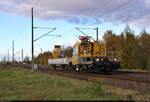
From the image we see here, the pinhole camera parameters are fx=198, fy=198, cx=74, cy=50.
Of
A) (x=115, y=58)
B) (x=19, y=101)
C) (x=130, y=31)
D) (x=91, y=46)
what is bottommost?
(x=19, y=101)

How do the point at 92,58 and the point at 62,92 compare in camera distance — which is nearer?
the point at 62,92

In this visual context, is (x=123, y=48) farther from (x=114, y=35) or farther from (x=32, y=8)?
(x=32, y=8)

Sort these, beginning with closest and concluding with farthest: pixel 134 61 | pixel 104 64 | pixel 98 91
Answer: pixel 98 91 < pixel 104 64 < pixel 134 61

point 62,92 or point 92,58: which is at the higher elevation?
point 92,58

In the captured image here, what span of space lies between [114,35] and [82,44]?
24790 millimetres

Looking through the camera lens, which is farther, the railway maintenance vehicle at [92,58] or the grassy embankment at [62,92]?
the railway maintenance vehicle at [92,58]

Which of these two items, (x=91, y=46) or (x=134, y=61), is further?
(x=134, y=61)

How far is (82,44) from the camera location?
23625mm

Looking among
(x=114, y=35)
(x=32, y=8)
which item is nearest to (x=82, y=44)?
(x=32, y=8)

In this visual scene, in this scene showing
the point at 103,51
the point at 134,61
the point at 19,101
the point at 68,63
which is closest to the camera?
the point at 19,101

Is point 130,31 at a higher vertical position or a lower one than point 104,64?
higher

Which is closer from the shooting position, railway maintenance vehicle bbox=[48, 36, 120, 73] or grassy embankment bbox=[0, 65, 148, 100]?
grassy embankment bbox=[0, 65, 148, 100]

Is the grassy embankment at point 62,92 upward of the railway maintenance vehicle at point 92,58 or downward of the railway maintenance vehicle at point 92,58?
downward

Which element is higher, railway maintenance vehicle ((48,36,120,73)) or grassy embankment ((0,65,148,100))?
railway maintenance vehicle ((48,36,120,73))
